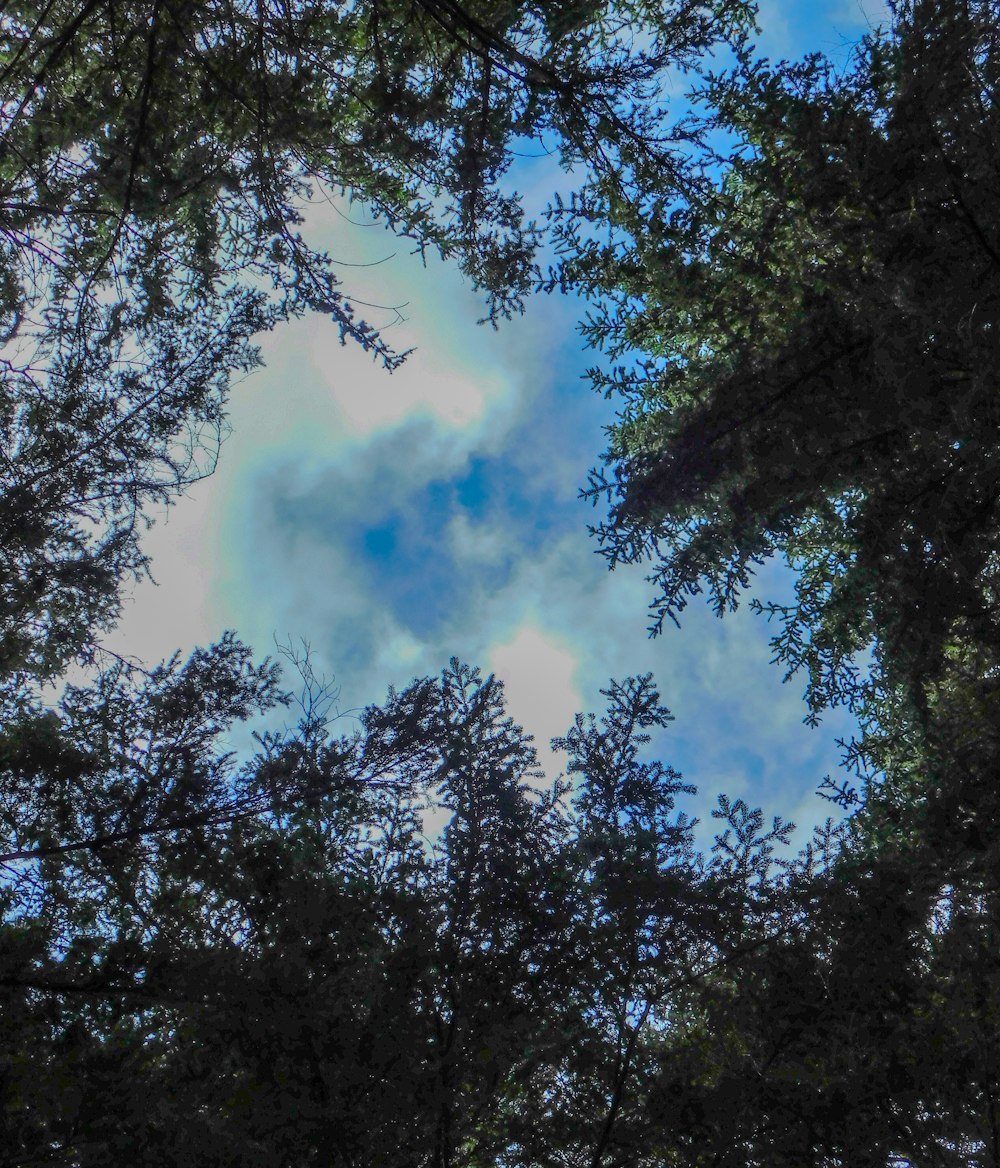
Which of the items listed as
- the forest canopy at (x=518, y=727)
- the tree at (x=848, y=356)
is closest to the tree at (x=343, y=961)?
the forest canopy at (x=518, y=727)

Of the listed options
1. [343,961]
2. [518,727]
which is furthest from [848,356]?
[343,961]

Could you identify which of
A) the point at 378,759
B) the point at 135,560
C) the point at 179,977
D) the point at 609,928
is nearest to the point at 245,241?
the point at 135,560

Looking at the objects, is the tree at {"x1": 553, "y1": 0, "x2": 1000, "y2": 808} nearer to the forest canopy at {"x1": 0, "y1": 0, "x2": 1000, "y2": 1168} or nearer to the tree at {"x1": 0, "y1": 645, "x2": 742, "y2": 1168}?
the forest canopy at {"x1": 0, "y1": 0, "x2": 1000, "y2": 1168}

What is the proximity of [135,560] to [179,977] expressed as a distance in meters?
4.73

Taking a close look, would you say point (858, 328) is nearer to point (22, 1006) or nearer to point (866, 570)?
point (866, 570)

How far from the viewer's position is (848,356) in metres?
5.91

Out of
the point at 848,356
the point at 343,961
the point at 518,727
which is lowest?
the point at 343,961

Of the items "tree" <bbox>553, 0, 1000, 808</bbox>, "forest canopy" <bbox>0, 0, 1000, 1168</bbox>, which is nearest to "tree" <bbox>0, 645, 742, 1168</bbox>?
"forest canopy" <bbox>0, 0, 1000, 1168</bbox>

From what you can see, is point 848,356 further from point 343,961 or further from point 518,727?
point 343,961

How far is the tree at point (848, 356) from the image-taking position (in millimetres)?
5035

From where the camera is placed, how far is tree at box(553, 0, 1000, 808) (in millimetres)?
5035

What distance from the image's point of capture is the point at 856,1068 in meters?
4.33

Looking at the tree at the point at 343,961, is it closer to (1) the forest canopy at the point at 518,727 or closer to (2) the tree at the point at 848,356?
(1) the forest canopy at the point at 518,727

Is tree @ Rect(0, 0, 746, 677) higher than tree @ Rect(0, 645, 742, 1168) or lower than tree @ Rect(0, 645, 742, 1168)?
higher
